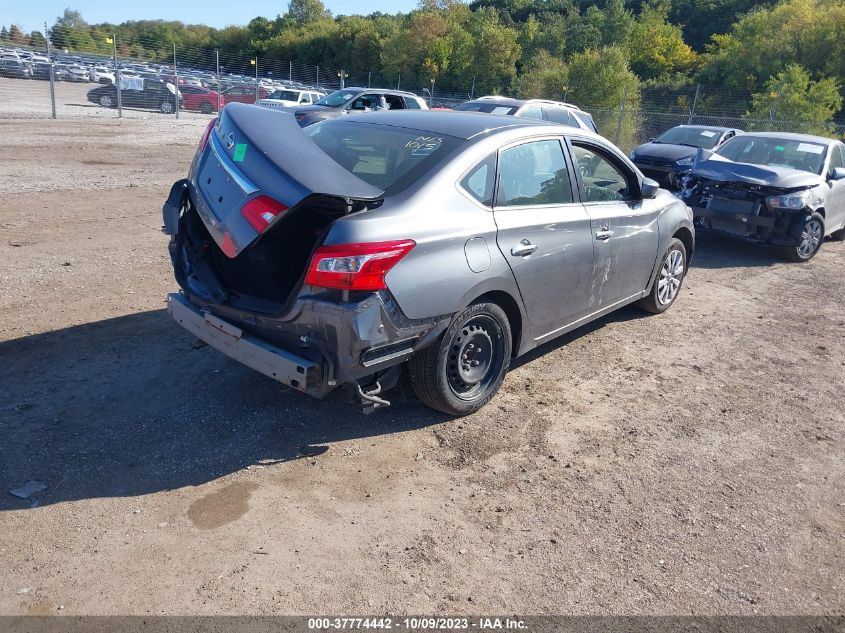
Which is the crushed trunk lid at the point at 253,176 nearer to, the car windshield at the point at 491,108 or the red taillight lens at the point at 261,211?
the red taillight lens at the point at 261,211

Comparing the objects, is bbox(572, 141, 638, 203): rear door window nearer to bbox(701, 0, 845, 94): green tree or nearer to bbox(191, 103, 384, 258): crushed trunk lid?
bbox(191, 103, 384, 258): crushed trunk lid

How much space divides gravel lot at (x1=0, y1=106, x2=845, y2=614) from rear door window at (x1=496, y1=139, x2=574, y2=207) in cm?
136

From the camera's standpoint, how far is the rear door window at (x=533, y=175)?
171 inches

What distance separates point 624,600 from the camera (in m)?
2.93

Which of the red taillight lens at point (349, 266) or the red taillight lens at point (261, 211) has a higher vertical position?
the red taillight lens at point (261, 211)

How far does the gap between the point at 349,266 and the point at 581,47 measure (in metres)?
54.4

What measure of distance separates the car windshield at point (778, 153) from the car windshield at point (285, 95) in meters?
22.6

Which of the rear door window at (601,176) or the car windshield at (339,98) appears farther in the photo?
the car windshield at (339,98)

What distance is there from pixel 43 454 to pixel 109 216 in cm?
580

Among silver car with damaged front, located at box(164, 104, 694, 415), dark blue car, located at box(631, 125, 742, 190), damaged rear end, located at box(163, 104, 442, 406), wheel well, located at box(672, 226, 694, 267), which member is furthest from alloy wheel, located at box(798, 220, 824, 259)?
damaged rear end, located at box(163, 104, 442, 406)

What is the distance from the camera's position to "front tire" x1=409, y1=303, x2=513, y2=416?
3.97 m

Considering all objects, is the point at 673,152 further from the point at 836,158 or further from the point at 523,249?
the point at 523,249

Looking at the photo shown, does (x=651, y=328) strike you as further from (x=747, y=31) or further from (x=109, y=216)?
(x=747, y=31)

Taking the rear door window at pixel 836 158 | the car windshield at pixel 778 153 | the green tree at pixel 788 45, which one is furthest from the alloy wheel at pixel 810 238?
the green tree at pixel 788 45
